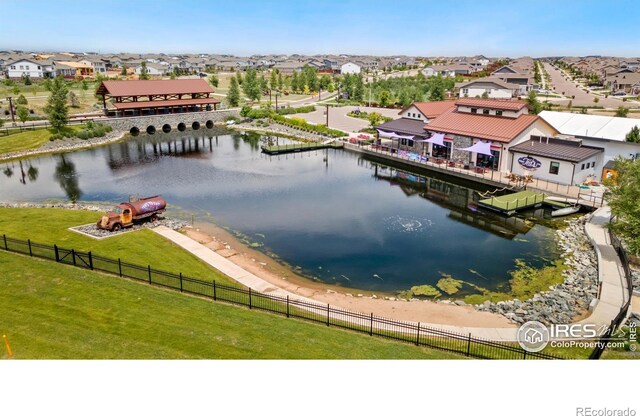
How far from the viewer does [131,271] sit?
86.7 feet

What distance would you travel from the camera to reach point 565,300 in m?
26.5

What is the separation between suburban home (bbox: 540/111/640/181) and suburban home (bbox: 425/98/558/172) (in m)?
2.85

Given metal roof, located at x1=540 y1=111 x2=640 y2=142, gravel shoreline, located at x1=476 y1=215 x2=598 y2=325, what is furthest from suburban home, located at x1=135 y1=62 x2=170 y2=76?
gravel shoreline, located at x1=476 y1=215 x2=598 y2=325

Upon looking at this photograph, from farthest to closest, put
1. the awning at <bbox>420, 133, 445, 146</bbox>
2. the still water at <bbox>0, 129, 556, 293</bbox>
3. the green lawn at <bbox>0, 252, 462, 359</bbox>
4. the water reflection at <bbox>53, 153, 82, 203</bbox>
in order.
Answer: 1. the awning at <bbox>420, 133, 445, 146</bbox>
2. the water reflection at <bbox>53, 153, 82, 203</bbox>
3. the still water at <bbox>0, 129, 556, 293</bbox>
4. the green lawn at <bbox>0, 252, 462, 359</bbox>

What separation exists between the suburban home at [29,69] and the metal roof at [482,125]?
486 ft

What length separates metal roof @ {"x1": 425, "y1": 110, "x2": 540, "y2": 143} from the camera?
54906 mm

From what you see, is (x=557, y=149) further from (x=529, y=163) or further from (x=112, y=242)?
(x=112, y=242)

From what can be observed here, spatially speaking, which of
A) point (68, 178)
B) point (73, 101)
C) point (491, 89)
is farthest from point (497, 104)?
point (73, 101)

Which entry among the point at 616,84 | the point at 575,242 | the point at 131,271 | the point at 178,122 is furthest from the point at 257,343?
the point at 616,84

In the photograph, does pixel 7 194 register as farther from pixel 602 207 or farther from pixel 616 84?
pixel 616 84

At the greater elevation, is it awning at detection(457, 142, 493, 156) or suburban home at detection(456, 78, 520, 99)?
suburban home at detection(456, 78, 520, 99)

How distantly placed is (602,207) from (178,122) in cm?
7870

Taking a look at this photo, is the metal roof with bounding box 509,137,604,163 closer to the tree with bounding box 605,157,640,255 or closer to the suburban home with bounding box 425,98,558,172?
the suburban home with bounding box 425,98,558,172
